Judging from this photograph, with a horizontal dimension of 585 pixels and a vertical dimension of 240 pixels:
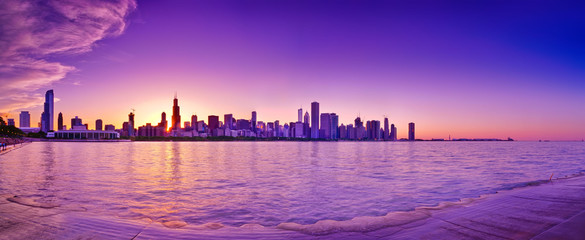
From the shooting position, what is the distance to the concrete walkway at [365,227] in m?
8.94

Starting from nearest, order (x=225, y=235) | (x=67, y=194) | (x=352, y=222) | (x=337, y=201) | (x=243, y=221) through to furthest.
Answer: (x=225, y=235), (x=352, y=222), (x=243, y=221), (x=337, y=201), (x=67, y=194)

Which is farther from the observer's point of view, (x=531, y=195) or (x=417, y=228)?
(x=531, y=195)

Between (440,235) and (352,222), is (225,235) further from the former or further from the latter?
(440,235)

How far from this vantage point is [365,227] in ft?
33.8

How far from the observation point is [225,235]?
9469 mm

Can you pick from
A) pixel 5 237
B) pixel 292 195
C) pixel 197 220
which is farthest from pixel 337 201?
pixel 5 237

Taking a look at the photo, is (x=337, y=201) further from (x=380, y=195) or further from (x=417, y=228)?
(x=417, y=228)

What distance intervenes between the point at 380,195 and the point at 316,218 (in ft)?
26.0

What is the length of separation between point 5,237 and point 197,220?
6532 millimetres

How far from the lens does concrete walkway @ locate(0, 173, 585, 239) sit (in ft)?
29.3

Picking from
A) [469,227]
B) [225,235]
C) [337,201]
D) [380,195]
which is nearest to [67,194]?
[225,235]

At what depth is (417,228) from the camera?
9898mm

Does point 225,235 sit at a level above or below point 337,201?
above

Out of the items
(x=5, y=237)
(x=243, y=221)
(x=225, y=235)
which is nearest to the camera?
(x=5, y=237)
